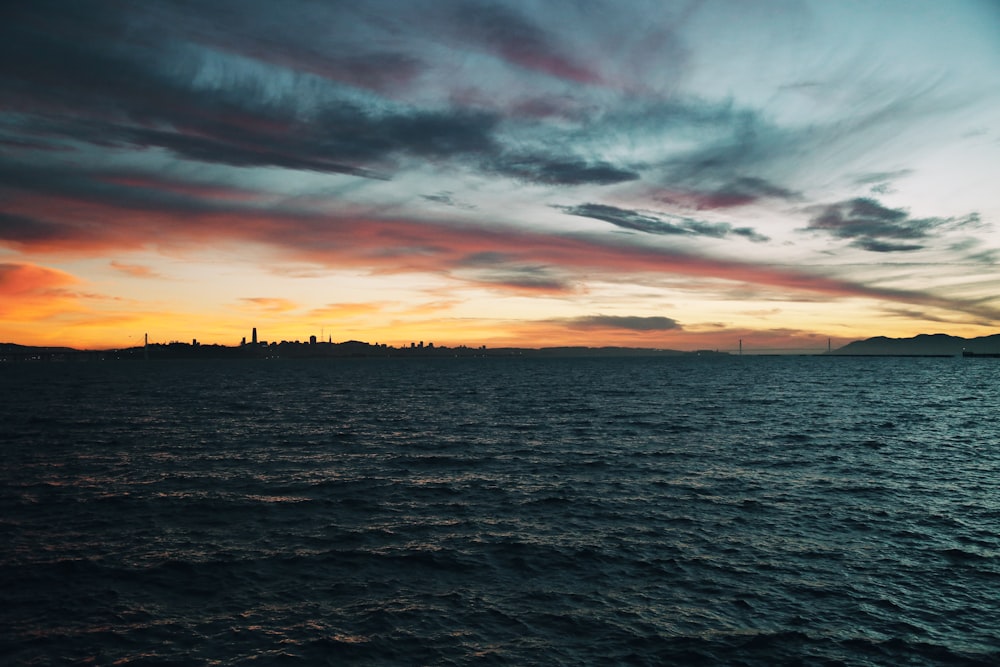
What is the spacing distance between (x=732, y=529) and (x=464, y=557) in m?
13.2

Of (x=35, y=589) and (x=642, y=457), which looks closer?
(x=35, y=589)

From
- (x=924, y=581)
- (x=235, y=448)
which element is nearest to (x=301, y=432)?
(x=235, y=448)

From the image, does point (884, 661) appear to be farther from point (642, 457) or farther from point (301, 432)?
point (301, 432)

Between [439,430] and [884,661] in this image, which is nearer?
[884,661]

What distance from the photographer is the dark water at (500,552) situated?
1836cm

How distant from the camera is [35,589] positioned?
862 inches

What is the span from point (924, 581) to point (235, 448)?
48.3m

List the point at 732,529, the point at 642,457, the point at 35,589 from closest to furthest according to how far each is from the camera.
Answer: the point at 35,589 → the point at 732,529 → the point at 642,457

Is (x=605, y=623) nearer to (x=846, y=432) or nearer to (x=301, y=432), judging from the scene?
(x=301, y=432)

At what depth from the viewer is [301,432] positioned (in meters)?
62.7

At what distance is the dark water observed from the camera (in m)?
18.4

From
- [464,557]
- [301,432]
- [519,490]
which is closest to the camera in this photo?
[464,557]

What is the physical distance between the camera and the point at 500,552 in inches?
1017

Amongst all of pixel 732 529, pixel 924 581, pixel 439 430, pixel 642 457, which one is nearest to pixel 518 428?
pixel 439 430
